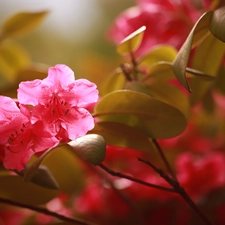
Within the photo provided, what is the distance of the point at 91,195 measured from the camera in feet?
3.03

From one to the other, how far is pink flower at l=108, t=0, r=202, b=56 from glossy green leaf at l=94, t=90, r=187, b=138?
32cm

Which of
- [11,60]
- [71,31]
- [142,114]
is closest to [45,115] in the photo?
[142,114]

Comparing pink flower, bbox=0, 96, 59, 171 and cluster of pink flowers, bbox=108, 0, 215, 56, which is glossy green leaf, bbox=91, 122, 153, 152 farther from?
cluster of pink flowers, bbox=108, 0, 215, 56

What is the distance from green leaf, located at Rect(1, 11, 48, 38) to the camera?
2.97 feet

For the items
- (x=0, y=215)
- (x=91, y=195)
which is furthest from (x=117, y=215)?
(x=0, y=215)

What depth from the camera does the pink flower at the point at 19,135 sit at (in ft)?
1.80

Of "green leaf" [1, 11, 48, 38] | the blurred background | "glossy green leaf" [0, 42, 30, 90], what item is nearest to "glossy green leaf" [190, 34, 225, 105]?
"green leaf" [1, 11, 48, 38]

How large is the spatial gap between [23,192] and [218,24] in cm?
38

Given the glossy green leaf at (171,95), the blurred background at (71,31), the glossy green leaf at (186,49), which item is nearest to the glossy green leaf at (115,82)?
the glossy green leaf at (171,95)

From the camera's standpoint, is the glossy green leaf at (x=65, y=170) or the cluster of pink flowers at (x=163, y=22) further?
the cluster of pink flowers at (x=163, y=22)

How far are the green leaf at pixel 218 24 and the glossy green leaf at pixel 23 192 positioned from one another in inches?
13.9

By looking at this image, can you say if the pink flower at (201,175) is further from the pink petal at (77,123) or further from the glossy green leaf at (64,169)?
the pink petal at (77,123)

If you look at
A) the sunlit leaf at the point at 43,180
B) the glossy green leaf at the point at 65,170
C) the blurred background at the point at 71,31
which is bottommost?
the blurred background at the point at 71,31

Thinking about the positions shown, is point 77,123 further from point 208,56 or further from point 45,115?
point 208,56
